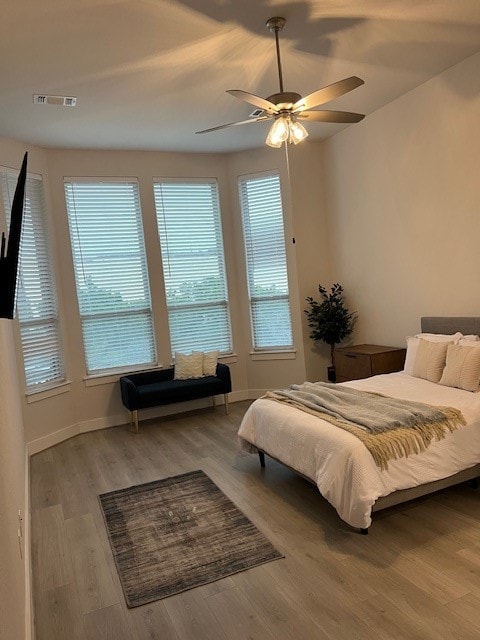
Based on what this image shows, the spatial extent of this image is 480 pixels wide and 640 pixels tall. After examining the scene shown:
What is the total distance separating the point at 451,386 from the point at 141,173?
4256 mm

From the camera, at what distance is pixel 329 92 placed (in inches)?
117

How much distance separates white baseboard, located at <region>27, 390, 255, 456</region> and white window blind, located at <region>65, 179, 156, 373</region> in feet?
2.01

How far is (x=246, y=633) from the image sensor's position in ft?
7.34

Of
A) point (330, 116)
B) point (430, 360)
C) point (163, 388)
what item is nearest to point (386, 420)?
point (430, 360)

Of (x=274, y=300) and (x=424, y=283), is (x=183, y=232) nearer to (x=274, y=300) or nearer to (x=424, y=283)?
(x=274, y=300)

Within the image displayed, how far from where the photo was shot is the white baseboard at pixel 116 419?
522 centimetres

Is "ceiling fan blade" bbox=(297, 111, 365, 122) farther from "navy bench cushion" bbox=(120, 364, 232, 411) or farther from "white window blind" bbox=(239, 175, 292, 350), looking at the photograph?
"navy bench cushion" bbox=(120, 364, 232, 411)

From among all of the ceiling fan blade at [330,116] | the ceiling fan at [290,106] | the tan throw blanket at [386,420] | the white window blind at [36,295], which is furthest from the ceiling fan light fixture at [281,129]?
the white window blind at [36,295]

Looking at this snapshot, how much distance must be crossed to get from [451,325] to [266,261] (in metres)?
2.60

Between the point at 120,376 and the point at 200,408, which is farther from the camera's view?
the point at 200,408

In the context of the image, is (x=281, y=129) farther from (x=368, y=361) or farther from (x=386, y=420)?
(x=368, y=361)

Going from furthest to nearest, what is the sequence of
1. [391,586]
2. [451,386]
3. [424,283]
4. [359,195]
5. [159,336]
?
[159,336] < [359,195] < [424,283] < [451,386] < [391,586]

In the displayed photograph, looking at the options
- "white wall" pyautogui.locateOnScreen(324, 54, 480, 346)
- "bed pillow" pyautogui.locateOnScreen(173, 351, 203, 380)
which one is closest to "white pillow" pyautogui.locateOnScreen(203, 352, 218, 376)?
"bed pillow" pyautogui.locateOnScreen(173, 351, 203, 380)

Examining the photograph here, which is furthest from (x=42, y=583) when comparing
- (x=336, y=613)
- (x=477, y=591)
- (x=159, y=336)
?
(x=159, y=336)
